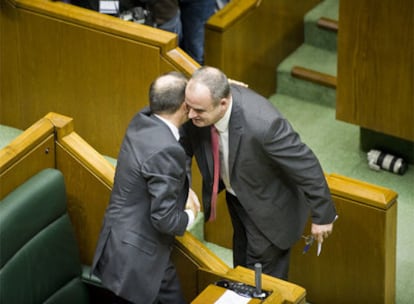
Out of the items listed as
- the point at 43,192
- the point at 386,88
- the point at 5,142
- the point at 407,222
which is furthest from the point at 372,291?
the point at 5,142

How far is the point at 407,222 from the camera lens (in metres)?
3.40

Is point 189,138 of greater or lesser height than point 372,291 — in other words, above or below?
above

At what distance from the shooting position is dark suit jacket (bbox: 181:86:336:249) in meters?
2.58

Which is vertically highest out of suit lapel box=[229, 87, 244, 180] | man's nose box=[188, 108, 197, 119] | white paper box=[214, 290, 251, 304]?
man's nose box=[188, 108, 197, 119]

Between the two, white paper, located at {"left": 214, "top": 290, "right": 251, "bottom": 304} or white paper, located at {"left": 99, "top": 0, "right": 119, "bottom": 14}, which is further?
white paper, located at {"left": 99, "top": 0, "right": 119, "bottom": 14}

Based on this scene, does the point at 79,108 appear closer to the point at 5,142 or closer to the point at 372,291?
the point at 5,142

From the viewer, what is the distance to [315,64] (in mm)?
4020

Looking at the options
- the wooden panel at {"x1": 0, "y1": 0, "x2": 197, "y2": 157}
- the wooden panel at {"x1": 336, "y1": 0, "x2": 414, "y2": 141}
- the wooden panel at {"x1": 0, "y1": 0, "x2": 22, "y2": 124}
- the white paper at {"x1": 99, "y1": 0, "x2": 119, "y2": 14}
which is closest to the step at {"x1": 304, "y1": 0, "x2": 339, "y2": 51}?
the wooden panel at {"x1": 336, "y1": 0, "x2": 414, "y2": 141}

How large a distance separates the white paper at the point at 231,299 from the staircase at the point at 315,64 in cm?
155

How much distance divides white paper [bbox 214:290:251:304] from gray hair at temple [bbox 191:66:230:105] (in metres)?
0.43

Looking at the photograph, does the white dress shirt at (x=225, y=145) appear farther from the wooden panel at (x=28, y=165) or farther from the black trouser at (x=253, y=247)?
the wooden panel at (x=28, y=165)

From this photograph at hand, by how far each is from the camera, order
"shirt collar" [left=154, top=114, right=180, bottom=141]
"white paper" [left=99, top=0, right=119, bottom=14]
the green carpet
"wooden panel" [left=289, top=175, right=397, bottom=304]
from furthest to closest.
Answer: "white paper" [left=99, top=0, right=119, bottom=14]
the green carpet
"wooden panel" [left=289, top=175, right=397, bottom=304]
"shirt collar" [left=154, top=114, right=180, bottom=141]

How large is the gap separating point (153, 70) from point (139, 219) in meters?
0.73

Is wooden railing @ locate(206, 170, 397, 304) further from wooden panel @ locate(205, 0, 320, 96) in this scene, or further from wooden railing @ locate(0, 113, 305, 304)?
wooden panel @ locate(205, 0, 320, 96)
